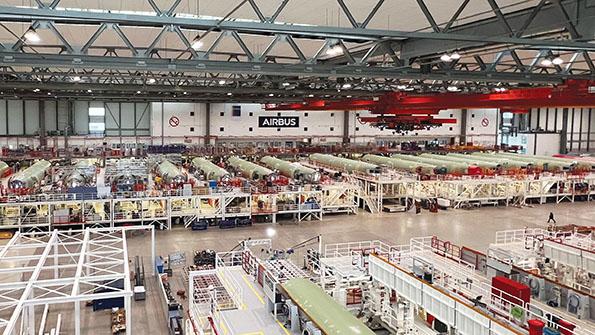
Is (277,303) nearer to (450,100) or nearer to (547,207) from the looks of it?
(450,100)

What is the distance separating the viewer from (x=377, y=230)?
34.9 metres

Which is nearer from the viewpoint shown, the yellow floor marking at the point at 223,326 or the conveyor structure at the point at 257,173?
the yellow floor marking at the point at 223,326

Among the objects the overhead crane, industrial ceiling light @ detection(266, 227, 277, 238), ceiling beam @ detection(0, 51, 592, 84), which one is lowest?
industrial ceiling light @ detection(266, 227, 277, 238)

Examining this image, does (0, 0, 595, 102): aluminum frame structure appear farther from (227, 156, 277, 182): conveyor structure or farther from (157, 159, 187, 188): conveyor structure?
(227, 156, 277, 182): conveyor structure

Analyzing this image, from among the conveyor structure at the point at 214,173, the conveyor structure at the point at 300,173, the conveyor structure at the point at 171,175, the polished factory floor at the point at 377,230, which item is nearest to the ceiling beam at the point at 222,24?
the polished factory floor at the point at 377,230

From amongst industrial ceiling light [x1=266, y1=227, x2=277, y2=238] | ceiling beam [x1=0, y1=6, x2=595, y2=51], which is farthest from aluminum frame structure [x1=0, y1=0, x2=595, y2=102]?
industrial ceiling light [x1=266, y1=227, x2=277, y2=238]

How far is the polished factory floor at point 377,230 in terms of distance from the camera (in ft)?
99.2

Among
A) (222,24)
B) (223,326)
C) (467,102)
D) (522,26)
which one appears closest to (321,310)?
(223,326)

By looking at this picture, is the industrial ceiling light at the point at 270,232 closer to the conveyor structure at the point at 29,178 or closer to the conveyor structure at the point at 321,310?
the conveyor structure at the point at 321,310

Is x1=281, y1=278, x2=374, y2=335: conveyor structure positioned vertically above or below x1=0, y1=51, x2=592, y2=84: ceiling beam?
below

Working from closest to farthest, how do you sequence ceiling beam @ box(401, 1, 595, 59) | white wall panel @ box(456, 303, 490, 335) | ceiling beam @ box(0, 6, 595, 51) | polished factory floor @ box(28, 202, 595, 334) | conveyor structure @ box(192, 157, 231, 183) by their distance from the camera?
1. ceiling beam @ box(0, 6, 595, 51)
2. white wall panel @ box(456, 303, 490, 335)
3. ceiling beam @ box(401, 1, 595, 59)
4. polished factory floor @ box(28, 202, 595, 334)
5. conveyor structure @ box(192, 157, 231, 183)

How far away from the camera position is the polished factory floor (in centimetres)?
3023

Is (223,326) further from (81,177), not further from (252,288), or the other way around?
(81,177)

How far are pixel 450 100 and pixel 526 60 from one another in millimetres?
6191
